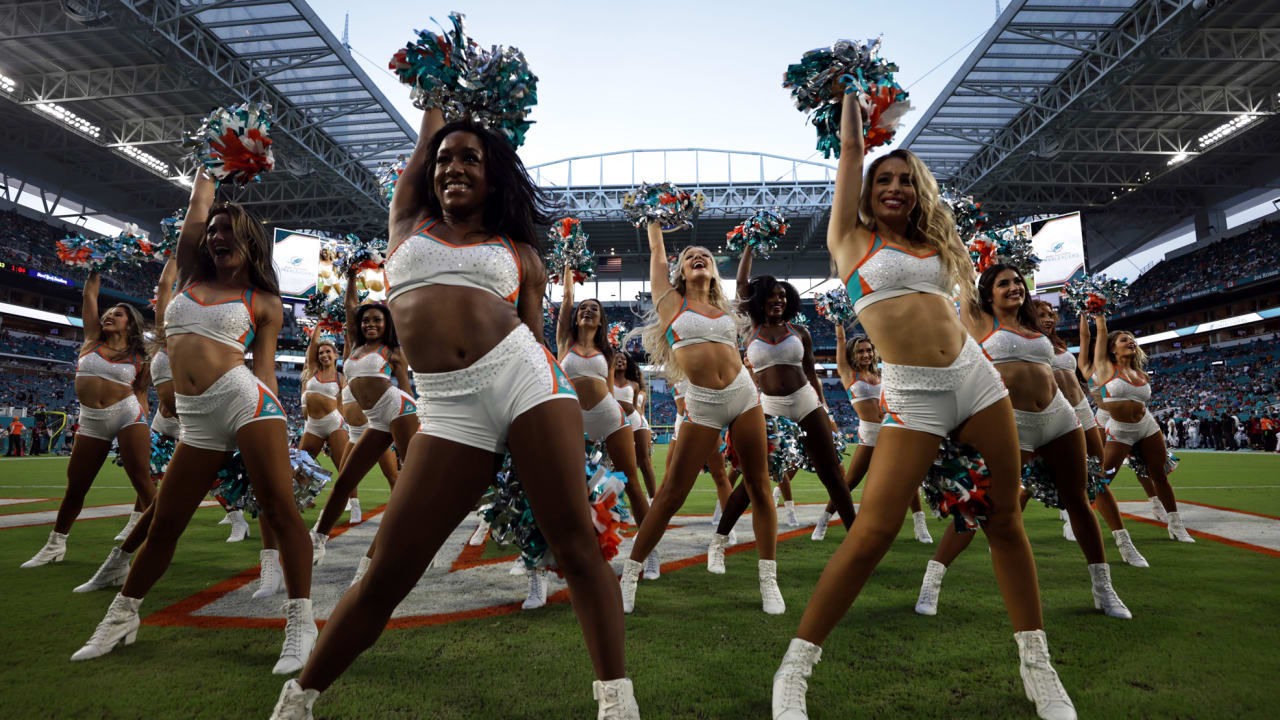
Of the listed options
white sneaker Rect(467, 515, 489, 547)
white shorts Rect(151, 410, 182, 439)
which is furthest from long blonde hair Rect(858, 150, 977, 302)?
white shorts Rect(151, 410, 182, 439)

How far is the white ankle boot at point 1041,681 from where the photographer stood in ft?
7.30

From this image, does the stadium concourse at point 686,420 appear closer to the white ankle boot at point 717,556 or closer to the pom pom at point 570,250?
the white ankle boot at point 717,556

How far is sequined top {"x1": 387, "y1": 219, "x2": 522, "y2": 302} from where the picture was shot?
2.02 meters

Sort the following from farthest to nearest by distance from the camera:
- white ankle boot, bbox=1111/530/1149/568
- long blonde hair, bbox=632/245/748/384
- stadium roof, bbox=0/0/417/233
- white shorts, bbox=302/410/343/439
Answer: stadium roof, bbox=0/0/417/233
white shorts, bbox=302/410/343/439
white ankle boot, bbox=1111/530/1149/568
long blonde hair, bbox=632/245/748/384

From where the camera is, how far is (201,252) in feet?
10.8

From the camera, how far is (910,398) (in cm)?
242

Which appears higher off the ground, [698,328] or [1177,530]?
[698,328]

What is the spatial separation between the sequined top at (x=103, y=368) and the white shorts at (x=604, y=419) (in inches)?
157

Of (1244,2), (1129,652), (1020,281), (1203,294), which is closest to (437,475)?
(1129,652)

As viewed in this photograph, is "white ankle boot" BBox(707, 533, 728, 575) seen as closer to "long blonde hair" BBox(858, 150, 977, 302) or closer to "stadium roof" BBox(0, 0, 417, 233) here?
"long blonde hair" BBox(858, 150, 977, 302)

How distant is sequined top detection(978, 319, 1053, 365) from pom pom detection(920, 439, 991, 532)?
1.37m

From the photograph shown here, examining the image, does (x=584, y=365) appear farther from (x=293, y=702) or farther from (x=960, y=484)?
(x=293, y=702)

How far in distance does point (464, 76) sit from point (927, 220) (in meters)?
1.93

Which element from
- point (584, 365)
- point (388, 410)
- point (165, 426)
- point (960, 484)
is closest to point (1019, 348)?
point (960, 484)
